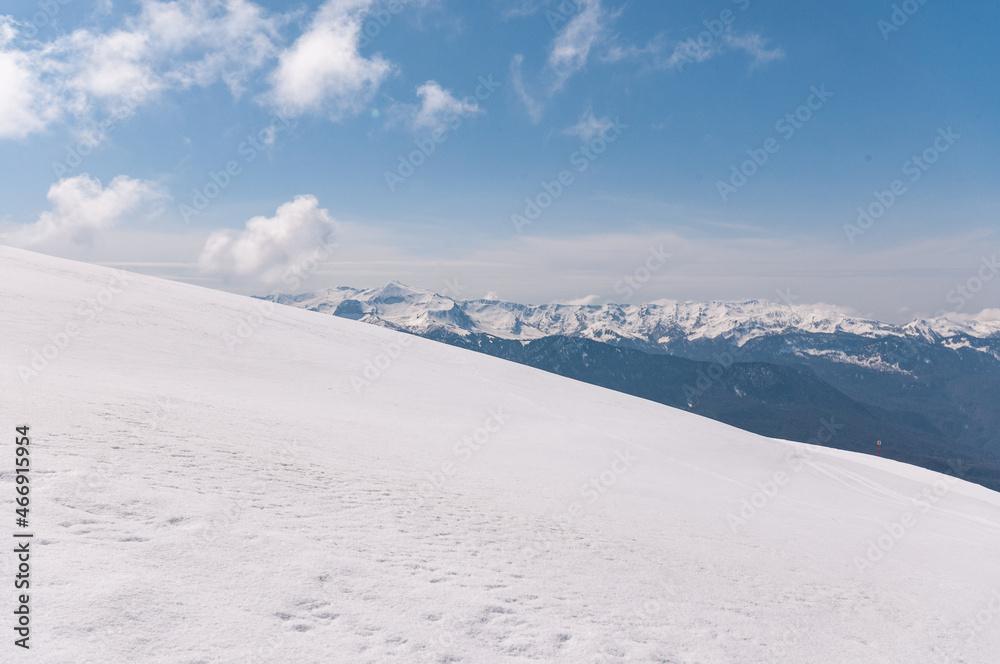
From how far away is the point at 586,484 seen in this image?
15.8 m

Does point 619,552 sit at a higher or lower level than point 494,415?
lower

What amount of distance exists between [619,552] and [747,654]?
3.28 meters

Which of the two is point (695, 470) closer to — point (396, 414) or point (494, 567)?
point (396, 414)

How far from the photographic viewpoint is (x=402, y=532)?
9.75 metres

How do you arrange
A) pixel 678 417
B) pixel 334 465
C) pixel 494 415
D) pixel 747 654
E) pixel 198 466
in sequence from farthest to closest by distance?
1. pixel 678 417
2. pixel 494 415
3. pixel 334 465
4. pixel 198 466
5. pixel 747 654

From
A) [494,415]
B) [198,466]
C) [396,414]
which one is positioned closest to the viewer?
[198,466]

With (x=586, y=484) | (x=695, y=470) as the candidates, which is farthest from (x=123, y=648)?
(x=695, y=470)

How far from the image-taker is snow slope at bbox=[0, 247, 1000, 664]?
6484 millimetres

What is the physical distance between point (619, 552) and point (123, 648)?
8.86 meters

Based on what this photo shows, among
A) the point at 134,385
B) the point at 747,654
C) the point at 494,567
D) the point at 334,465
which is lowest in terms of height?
the point at 747,654

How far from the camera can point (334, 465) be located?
41.6 feet

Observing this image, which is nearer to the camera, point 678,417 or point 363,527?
point 363,527

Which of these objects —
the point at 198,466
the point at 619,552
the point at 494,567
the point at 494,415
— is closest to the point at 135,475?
the point at 198,466

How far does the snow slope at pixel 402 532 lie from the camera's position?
648 cm
